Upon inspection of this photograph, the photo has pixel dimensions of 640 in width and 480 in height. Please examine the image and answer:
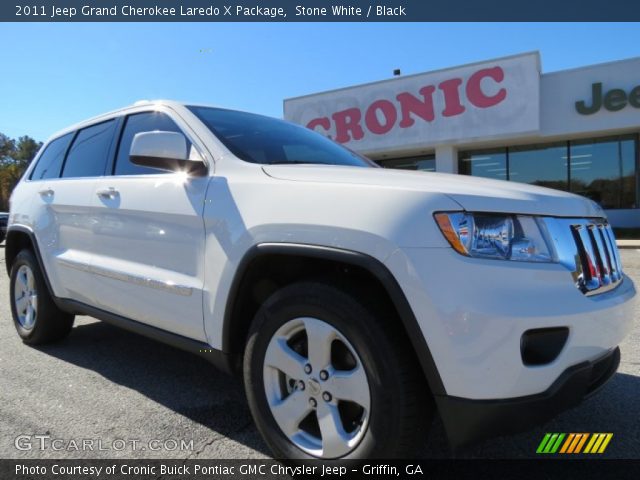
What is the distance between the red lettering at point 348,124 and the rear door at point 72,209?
540 inches

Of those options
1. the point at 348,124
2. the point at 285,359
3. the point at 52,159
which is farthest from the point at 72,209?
the point at 348,124

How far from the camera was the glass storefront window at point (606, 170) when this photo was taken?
15.0 metres

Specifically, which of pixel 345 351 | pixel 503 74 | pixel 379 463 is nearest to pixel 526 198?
pixel 345 351

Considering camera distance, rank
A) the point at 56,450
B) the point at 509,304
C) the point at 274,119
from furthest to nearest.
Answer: the point at 274,119
the point at 56,450
the point at 509,304

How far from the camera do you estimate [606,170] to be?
15.3 m

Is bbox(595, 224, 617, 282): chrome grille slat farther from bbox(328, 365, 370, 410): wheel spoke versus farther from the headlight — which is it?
bbox(328, 365, 370, 410): wheel spoke

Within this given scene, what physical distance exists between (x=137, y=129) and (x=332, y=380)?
216cm

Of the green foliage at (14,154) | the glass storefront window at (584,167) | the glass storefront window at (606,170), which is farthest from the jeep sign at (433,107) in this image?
the green foliage at (14,154)

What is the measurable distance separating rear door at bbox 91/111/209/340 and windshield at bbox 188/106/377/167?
25 centimetres

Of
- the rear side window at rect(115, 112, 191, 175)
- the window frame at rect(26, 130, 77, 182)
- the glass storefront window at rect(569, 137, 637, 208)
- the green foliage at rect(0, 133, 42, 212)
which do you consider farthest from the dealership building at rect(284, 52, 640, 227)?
the green foliage at rect(0, 133, 42, 212)

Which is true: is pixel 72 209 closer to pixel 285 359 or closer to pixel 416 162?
pixel 285 359

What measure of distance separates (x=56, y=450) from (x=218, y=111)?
6.67 feet

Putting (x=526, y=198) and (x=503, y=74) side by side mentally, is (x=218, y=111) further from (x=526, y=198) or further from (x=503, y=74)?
(x=503, y=74)

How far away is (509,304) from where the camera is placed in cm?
162
